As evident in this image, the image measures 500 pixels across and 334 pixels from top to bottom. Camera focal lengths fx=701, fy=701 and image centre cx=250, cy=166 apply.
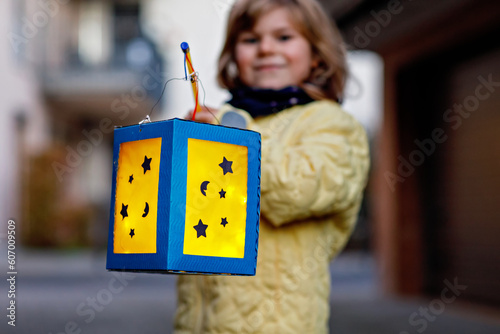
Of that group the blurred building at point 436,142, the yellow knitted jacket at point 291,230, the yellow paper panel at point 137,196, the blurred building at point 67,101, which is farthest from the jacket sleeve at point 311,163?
the blurred building at point 67,101

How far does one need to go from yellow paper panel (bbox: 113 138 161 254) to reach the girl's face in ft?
2.32

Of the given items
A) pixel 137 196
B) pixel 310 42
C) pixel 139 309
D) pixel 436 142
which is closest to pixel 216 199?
pixel 137 196

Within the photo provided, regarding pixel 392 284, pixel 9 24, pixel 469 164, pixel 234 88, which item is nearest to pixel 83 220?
pixel 9 24

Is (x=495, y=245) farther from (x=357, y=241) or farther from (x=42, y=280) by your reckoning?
(x=357, y=241)

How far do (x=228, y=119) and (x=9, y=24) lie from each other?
12100 millimetres

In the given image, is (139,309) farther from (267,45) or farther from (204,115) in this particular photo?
(204,115)

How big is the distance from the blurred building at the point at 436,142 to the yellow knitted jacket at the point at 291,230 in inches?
169

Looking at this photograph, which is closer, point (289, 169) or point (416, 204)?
point (289, 169)

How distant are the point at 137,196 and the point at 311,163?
59 centimetres

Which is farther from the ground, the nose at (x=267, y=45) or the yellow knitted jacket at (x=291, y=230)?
the nose at (x=267, y=45)

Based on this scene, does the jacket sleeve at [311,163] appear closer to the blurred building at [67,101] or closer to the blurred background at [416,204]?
the blurred background at [416,204]

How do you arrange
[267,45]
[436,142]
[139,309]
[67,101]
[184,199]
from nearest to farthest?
[184,199]
[267,45]
[139,309]
[436,142]
[67,101]

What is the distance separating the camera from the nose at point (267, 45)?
2.46m

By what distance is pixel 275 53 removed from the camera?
2475 millimetres
